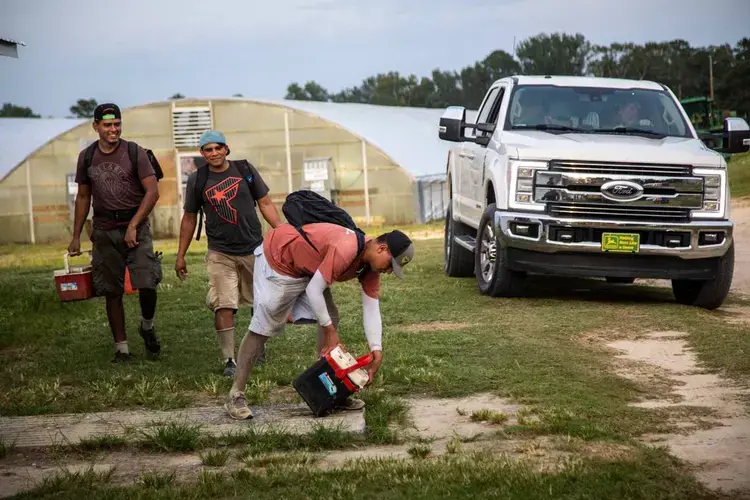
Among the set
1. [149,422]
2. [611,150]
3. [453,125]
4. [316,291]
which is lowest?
[149,422]

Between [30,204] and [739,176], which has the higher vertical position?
[30,204]

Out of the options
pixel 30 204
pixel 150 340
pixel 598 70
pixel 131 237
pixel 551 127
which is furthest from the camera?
pixel 598 70

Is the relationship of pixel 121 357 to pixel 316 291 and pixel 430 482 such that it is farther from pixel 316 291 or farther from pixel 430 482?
pixel 430 482

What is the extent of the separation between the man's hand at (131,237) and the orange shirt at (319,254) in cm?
247

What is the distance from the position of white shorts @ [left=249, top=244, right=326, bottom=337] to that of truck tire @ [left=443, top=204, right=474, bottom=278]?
8252 mm

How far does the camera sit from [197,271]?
1788cm

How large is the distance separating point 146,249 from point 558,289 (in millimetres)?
6169

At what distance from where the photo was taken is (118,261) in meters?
9.50

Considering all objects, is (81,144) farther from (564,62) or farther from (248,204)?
(564,62)

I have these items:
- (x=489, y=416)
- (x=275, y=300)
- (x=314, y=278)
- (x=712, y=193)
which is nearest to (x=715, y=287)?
(x=712, y=193)

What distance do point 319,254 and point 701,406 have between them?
251 cm

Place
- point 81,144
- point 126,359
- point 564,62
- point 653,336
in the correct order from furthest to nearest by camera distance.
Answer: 1. point 564,62
2. point 81,144
3. point 653,336
4. point 126,359

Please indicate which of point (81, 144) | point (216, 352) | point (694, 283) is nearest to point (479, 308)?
point (694, 283)

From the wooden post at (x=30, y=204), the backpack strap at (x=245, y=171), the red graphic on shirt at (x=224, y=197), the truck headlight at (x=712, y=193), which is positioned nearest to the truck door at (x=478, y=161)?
the truck headlight at (x=712, y=193)
